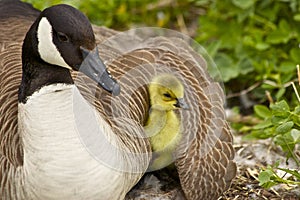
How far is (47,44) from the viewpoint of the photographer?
11.5 feet

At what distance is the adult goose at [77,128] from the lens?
352 cm

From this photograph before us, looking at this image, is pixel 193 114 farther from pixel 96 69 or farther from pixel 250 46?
pixel 250 46

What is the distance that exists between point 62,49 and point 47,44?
0.08m

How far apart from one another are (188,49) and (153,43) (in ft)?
0.74

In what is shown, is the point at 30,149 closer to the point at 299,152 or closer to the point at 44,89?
the point at 44,89

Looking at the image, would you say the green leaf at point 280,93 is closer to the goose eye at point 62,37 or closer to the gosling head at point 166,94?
the gosling head at point 166,94

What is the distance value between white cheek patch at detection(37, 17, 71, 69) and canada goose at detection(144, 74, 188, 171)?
74 centimetres

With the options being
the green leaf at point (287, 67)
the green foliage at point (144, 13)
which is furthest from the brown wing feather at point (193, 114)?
the green foliage at point (144, 13)

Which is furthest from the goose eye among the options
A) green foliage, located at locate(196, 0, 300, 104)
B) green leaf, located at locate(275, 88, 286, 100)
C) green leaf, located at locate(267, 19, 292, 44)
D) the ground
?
green leaf, located at locate(267, 19, 292, 44)

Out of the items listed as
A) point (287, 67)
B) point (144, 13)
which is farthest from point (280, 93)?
point (144, 13)

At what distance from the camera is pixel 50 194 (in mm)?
3566

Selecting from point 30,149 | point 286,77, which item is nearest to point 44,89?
point 30,149

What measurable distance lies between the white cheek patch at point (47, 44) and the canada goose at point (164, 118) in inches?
29.1

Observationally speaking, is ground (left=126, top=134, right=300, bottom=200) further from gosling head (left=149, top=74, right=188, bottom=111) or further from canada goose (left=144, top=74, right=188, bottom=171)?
gosling head (left=149, top=74, right=188, bottom=111)
